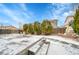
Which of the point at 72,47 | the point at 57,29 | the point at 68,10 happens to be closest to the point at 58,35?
the point at 57,29

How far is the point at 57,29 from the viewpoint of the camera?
1514 mm

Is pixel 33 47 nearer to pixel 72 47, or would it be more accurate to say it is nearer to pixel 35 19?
pixel 35 19

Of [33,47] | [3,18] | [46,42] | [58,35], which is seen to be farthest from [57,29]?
[3,18]

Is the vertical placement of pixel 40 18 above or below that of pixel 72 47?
above

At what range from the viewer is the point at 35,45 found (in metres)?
1.51

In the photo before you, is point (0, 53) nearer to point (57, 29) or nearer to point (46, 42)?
point (46, 42)

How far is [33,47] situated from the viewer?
1501 millimetres

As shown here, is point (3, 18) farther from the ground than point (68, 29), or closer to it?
farther from the ground

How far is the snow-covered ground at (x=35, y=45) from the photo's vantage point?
1476 millimetres

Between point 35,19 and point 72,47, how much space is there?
55cm

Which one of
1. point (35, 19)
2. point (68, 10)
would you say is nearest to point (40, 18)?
point (35, 19)

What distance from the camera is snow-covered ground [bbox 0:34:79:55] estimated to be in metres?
1.48
